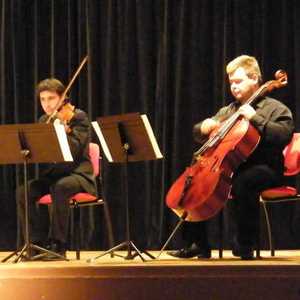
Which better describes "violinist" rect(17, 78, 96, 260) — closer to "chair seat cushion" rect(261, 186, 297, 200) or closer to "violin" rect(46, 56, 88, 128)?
"violin" rect(46, 56, 88, 128)

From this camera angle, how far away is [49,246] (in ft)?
15.5

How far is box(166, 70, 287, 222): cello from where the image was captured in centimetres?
374

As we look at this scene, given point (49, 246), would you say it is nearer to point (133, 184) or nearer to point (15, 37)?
point (133, 184)

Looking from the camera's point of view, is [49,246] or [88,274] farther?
[49,246]

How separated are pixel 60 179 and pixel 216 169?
4.08ft

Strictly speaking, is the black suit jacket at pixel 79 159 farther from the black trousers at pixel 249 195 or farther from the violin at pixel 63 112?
the black trousers at pixel 249 195

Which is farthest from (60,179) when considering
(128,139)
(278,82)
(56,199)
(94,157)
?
(278,82)

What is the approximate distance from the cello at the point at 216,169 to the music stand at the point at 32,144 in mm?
693

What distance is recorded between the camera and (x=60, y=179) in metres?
4.59

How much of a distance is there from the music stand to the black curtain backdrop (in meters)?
1.73

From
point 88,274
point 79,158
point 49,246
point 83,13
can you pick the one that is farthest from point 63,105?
point 83,13

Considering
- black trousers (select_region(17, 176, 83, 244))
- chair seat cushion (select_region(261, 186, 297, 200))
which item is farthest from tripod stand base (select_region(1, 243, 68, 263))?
chair seat cushion (select_region(261, 186, 297, 200))

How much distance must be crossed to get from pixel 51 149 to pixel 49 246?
2.94ft

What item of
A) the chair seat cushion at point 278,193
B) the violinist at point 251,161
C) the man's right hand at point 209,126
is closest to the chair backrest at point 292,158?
the chair seat cushion at point 278,193
